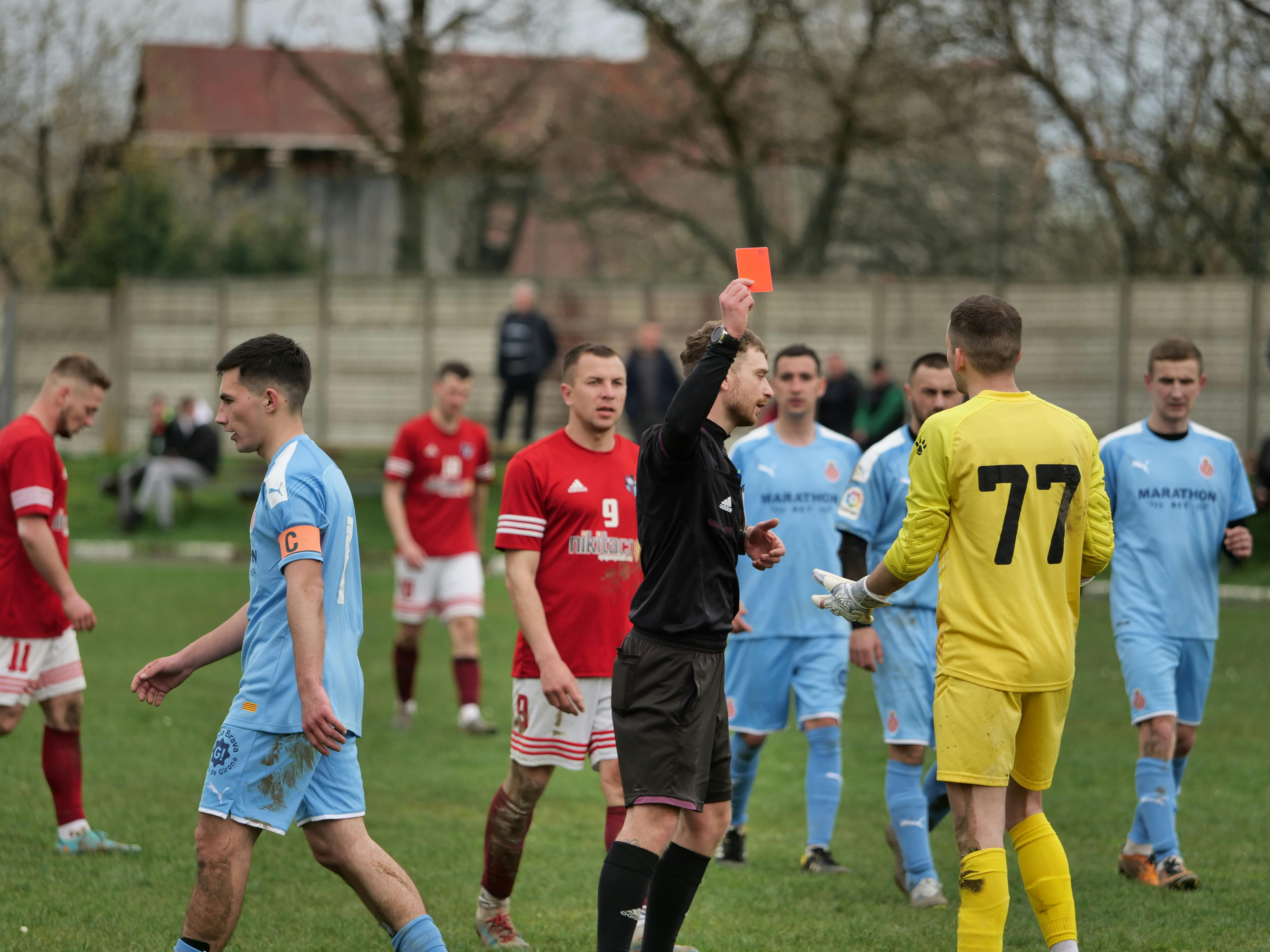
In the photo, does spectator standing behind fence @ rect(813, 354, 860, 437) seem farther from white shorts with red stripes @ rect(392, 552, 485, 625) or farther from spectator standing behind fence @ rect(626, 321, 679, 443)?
white shorts with red stripes @ rect(392, 552, 485, 625)

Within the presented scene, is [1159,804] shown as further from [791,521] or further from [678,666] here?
[678,666]

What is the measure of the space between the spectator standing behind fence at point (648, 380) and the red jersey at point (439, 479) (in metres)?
7.71

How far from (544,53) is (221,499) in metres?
11.0

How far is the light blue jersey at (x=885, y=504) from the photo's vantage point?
6199mm

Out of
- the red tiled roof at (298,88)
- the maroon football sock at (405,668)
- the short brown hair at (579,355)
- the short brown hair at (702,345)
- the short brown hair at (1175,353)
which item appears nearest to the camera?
the short brown hair at (702,345)

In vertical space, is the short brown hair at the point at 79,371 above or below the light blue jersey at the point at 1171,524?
above

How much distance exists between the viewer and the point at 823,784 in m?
6.54

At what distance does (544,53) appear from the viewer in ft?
88.0

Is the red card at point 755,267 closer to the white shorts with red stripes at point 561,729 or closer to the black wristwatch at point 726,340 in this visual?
the black wristwatch at point 726,340

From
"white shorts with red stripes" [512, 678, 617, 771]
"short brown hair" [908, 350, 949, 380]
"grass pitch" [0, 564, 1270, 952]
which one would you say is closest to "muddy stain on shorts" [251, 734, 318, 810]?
"white shorts with red stripes" [512, 678, 617, 771]

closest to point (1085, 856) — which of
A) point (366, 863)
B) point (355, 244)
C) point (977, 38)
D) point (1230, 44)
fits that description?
point (366, 863)

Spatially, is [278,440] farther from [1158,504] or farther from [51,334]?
[51,334]

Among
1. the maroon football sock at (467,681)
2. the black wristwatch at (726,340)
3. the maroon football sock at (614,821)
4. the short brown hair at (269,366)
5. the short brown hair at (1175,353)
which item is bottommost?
the maroon football sock at (467,681)

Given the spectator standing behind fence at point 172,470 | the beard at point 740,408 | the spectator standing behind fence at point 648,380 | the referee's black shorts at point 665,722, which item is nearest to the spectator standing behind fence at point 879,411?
the spectator standing behind fence at point 648,380
